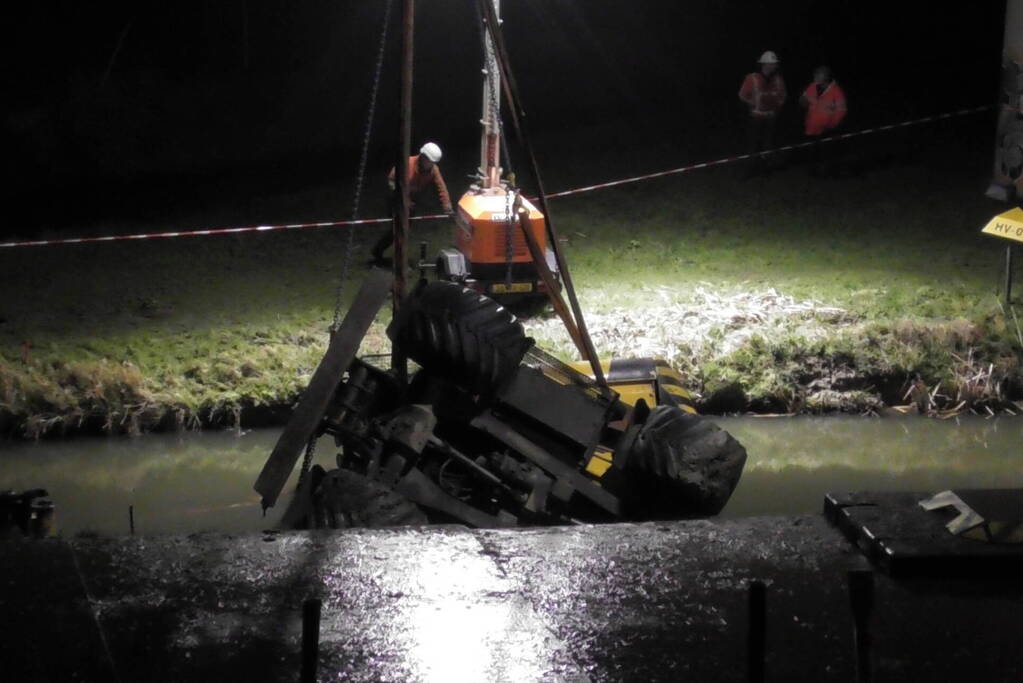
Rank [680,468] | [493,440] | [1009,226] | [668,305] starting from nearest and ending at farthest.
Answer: [680,468], [493,440], [1009,226], [668,305]

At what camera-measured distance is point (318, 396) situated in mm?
7727

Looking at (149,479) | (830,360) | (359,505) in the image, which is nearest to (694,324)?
(830,360)

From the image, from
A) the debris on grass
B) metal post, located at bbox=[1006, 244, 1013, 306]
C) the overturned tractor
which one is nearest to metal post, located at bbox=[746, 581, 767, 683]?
the overturned tractor

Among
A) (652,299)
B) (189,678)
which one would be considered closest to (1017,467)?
(652,299)

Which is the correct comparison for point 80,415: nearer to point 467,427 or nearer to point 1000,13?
point 467,427

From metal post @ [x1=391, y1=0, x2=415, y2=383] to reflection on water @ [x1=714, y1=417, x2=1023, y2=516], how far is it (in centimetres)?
286

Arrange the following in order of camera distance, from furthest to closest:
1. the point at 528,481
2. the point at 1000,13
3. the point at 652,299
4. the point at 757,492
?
the point at 1000,13 → the point at 652,299 → the point at 757,492 → the point at 528,481

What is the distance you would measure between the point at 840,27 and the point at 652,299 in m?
13.1

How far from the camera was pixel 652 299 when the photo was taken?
13141mm

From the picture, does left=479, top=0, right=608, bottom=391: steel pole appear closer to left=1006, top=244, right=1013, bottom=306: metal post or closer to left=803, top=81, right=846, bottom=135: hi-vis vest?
left=1006, top=244, right=1013, bottom=306: metal post

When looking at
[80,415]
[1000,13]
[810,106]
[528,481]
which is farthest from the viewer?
[1000,13]

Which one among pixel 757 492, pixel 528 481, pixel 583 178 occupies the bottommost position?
pixel 757 492

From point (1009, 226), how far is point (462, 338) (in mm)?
6401

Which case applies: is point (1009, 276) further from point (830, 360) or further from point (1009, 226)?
point (830, 360)
